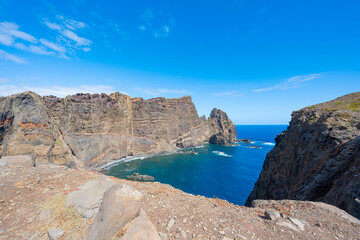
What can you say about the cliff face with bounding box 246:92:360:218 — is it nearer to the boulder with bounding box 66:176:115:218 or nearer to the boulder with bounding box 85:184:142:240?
the boulder with bounding box 85:184:142:240

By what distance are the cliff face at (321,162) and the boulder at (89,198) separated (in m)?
14.9

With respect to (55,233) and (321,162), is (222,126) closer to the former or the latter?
(321,162)

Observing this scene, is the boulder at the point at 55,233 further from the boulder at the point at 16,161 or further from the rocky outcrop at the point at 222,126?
the rocky outcrop at the point at 222,126

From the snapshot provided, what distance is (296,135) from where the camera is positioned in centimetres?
2205

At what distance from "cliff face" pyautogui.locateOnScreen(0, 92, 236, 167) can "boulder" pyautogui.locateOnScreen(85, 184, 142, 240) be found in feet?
125

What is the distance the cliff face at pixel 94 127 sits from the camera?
31812mm

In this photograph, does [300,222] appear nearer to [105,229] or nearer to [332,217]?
[332,217]

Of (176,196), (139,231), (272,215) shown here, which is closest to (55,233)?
(139,231)

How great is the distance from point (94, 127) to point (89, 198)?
62101 mm

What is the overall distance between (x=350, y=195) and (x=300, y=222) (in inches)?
227

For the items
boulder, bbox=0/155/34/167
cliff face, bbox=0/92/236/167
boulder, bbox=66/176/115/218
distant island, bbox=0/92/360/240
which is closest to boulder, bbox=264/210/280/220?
distant island, bbox=0/92/360/240

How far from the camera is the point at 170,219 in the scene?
6.57m

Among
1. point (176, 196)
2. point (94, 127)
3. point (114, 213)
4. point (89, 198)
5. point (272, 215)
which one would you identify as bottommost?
point (272, 215)

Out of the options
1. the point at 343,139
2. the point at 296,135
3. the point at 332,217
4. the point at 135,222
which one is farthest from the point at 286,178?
the point at 135,222
